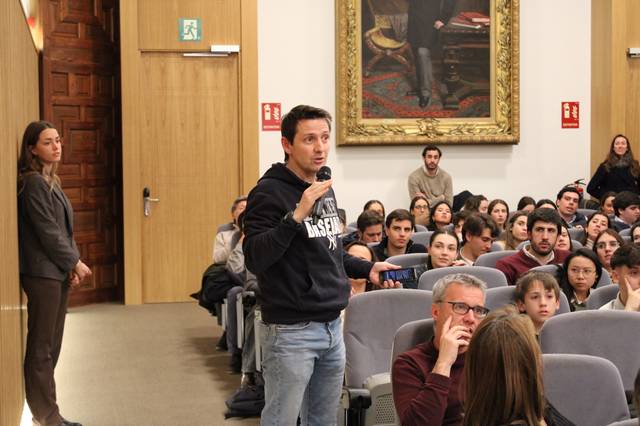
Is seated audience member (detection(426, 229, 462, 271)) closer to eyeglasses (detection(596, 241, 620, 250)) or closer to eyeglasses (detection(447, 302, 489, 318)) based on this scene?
eyeglasses (detection(596, 241, 620, 250))

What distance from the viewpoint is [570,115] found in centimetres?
1251

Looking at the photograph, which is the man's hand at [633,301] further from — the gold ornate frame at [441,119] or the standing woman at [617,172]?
the standing woman at [617,172]

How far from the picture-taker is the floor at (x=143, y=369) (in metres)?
6.41

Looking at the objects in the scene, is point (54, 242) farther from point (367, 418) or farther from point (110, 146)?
point (110, 146)

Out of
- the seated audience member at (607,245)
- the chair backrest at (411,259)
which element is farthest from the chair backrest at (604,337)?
the seated audience member at (607,245)

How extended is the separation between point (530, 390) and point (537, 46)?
10204 millimetres

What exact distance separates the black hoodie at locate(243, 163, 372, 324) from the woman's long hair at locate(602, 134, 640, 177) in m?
8.97

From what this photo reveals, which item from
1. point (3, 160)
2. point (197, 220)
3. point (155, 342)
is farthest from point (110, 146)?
point (3, 160)

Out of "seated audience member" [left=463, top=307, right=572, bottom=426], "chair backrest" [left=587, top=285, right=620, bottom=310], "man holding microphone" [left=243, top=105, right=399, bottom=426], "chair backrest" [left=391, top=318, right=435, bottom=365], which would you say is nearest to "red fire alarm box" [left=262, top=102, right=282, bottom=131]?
"chair backrest" [left=587, top=285, right=620, bottom=310]

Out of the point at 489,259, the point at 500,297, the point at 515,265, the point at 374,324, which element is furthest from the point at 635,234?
the point at 374,324

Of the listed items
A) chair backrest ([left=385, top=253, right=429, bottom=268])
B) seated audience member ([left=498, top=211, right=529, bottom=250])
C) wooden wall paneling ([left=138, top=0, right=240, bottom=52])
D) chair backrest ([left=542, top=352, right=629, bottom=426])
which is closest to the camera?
chair backrest ([left=542, top=352, right=629, bottom=426])

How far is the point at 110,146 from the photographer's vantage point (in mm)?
11398

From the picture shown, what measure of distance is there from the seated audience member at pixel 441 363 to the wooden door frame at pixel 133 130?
7617 millimetres

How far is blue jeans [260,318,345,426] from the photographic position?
363 centimetres
